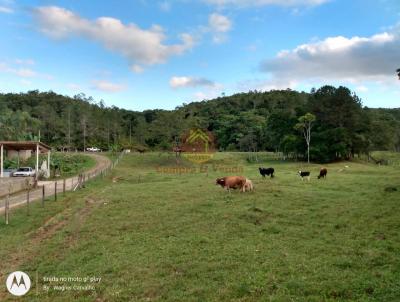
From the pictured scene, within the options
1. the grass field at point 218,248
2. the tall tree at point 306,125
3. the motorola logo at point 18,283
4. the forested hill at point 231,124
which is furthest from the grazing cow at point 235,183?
the forested hill at point 231,124

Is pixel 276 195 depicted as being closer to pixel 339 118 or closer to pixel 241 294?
pixel 241 294

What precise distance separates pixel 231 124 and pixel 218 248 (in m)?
99.2

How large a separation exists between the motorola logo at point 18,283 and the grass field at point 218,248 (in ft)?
0.69

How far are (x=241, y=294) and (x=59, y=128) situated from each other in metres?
97.9

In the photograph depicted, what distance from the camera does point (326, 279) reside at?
8812mm

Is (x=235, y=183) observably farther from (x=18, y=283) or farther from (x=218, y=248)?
(x=18, y=283)

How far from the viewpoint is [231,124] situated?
11006 centimetres

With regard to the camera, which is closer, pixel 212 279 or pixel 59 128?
pixel 212 279

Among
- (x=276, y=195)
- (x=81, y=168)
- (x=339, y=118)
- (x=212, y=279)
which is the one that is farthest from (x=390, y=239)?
(x=339, y=118)

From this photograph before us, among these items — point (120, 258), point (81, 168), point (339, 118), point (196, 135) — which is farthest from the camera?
point (196, 135)

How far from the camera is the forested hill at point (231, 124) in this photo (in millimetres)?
62875

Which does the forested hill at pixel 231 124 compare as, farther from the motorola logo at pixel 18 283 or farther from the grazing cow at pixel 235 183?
the motorola logo at pixel 18 283

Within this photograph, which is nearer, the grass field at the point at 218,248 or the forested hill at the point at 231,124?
the grass field at the point at 218,248

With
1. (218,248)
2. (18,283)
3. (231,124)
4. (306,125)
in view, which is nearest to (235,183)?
(218,248)
